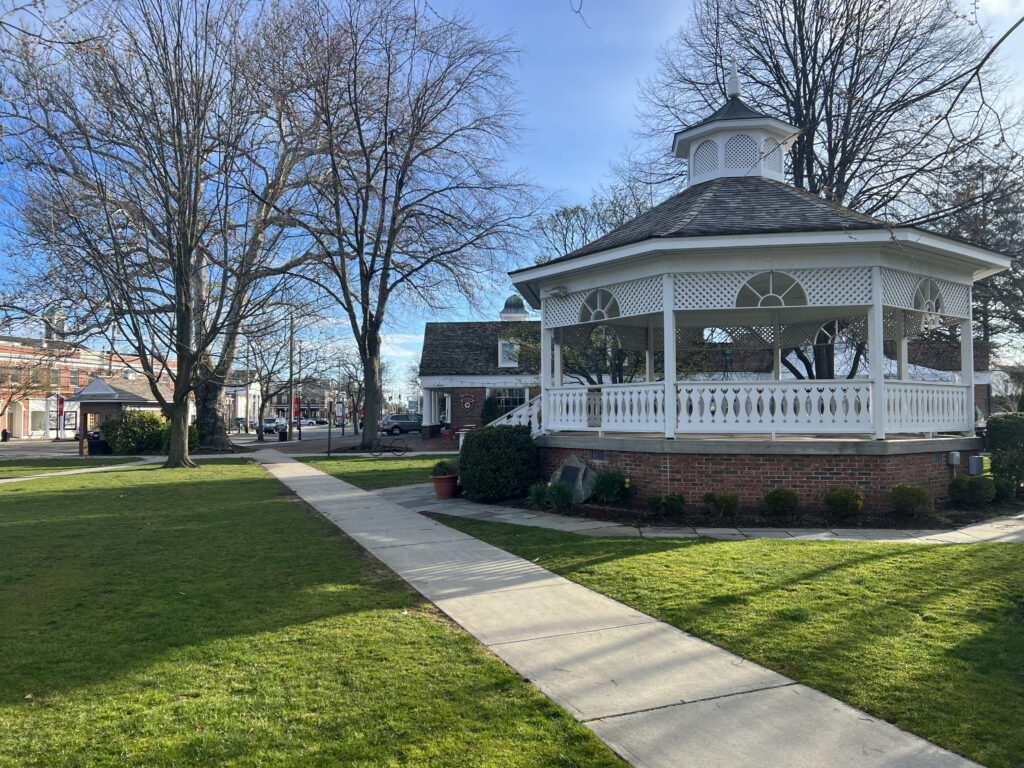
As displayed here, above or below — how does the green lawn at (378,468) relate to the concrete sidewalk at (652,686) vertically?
above

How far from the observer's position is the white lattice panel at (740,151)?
15148mm

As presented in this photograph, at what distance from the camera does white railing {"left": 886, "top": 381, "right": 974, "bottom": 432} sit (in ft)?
37.5

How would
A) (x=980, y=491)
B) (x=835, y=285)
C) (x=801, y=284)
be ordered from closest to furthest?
(x=980, y=491), (x=835, y=285), (x=801, y=284)

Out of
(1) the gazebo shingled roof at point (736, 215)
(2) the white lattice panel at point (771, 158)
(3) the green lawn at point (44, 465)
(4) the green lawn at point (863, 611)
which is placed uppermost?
(2) the white lattice panel at point (771, 158)

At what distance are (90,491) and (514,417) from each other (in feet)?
32.4

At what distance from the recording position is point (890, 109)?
1858cm

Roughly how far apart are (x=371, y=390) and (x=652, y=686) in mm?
26834

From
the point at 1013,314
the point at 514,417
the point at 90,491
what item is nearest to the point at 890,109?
the point at 1013,314

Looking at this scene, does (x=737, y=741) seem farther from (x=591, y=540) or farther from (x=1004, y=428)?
(x=1004, y=428)

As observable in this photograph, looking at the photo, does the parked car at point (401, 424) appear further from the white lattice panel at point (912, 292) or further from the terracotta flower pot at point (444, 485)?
the white lattice panel at point (912, 292)

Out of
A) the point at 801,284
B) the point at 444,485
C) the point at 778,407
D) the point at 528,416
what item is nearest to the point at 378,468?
the point at 528,416

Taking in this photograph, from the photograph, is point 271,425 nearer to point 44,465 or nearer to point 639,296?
point 44,465

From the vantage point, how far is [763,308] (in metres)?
11.9

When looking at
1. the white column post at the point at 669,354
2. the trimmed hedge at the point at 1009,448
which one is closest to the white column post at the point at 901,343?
the trimmed hedge at the point at 1009,448
